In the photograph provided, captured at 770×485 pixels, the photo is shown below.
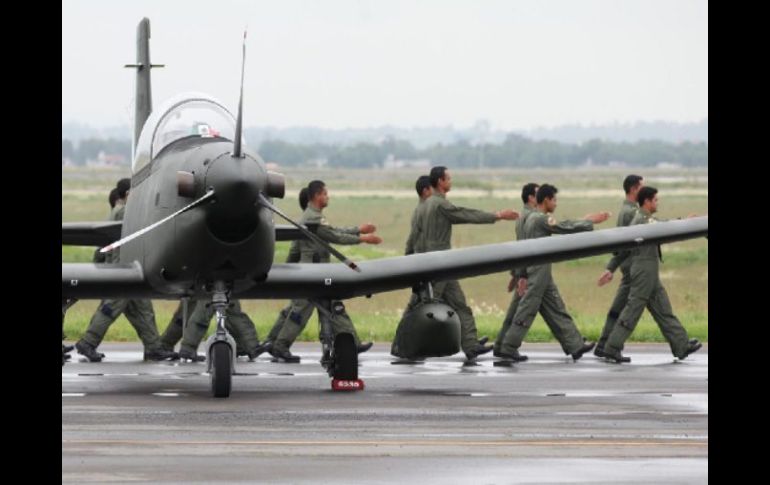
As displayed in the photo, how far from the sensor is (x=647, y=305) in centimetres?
2345

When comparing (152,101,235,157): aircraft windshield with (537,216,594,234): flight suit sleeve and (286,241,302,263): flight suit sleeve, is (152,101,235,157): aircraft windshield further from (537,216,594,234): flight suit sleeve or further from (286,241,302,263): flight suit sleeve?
(537,216,594,234): flight suit sleeve

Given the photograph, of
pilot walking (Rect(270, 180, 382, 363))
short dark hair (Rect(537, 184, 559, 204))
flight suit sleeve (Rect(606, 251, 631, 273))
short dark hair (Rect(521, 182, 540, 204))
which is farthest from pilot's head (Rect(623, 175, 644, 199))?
pilot walking (Rect(270, 180, 382, 363))

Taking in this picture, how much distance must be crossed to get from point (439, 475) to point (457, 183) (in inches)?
6332

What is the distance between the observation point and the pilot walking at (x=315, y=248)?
69.4ft

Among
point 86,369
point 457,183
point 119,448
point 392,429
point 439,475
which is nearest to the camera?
point 439,475

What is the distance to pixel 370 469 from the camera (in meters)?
11.4

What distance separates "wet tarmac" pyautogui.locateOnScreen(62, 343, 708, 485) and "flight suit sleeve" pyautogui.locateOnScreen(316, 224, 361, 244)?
5.28 ft

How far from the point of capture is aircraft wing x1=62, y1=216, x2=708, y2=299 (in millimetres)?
18203

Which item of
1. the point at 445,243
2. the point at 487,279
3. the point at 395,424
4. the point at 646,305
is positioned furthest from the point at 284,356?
the point at 487,279

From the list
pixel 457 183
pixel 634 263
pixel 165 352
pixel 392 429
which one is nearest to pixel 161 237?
pixel 392 429

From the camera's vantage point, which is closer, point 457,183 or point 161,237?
point 161,237

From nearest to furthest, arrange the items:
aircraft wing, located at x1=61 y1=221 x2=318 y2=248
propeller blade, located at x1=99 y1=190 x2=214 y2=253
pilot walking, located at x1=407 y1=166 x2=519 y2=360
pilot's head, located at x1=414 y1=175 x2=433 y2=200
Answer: propeller blade, located at x1=99 y1=190 x2=214 y2=253, aircraft wing, located at x1=61 y1=221 x2=318 y2=248, pilot walking, located at x1=407 y1=166 x2=519 y2=360, pilot's head, located at x1=414 y1=175 x2=433 y2=200
